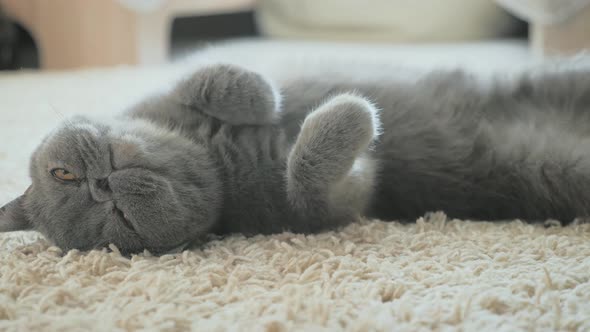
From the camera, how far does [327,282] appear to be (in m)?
0.84

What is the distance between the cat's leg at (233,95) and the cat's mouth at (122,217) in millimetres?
294

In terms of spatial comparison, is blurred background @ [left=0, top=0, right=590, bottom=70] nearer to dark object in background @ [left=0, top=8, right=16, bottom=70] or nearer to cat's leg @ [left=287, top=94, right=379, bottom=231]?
dark object in background @ [left=0, top=8, right=16, bottom=70]

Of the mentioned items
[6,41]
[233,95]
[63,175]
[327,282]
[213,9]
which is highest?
[213,9]

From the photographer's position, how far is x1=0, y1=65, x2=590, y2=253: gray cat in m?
0.99

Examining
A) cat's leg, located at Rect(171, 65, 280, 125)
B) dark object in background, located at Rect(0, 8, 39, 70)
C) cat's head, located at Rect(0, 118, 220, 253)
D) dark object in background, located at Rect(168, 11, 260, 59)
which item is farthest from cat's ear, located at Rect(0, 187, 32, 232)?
dark object in background, located at Rect(168, 11, 260, 59)

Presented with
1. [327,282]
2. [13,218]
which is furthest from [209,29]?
[327,282]

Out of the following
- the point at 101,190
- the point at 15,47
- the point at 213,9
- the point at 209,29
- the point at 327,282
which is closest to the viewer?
the point at 327,282

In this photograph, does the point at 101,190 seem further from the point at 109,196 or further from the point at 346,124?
the point at 346,124

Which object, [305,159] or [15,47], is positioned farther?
[15,47]

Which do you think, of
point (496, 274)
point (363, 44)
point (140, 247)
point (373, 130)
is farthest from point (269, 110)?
point (363, 44)

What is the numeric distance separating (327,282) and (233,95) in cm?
47

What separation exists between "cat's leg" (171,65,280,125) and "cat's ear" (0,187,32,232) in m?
0.37

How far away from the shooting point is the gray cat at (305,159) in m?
0.99

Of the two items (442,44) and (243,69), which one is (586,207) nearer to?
(243,69)
